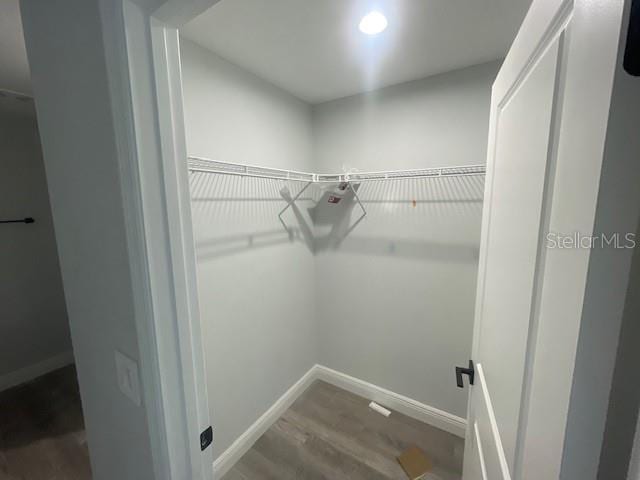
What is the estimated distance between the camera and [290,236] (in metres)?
2.03

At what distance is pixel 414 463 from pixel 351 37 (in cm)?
242

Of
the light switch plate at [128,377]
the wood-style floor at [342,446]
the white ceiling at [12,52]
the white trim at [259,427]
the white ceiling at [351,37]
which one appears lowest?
the wood-style floor at [342,446]

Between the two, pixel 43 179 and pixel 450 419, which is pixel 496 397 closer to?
pixel 450 419

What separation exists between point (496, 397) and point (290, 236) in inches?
61.1

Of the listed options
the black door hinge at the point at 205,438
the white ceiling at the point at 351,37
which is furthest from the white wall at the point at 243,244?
the black door hinge at the point at 205,438

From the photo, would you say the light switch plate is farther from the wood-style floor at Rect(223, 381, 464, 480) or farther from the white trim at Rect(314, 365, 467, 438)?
the white trim at Rect(314, 365, 467, 438)

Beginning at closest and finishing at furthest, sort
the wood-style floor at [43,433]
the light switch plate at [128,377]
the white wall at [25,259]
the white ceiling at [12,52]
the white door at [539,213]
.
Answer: the white door at [539,213]
the light switch plate at [128,377]
the white ceiling at [12,52]
the wood-style floor at [43,433]
the white wall at [25,259]

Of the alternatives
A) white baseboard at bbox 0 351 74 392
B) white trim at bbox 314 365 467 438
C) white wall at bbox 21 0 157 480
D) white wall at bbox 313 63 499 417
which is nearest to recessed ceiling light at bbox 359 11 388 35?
A: white wall at bbox 313 63 499 417

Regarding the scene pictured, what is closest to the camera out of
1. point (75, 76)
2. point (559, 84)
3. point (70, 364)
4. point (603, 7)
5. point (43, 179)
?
point (603, 7)

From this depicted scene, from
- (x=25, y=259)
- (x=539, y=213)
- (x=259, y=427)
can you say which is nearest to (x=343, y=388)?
(x=259, y=427)

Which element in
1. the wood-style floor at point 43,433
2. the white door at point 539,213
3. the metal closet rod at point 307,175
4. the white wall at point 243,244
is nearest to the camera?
the white door at point 539,213

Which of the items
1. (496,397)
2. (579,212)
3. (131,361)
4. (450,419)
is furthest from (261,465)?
(579,212)

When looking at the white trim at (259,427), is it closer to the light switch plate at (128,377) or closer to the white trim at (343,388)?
the white trim at (343,388)

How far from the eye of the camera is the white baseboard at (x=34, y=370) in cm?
222
